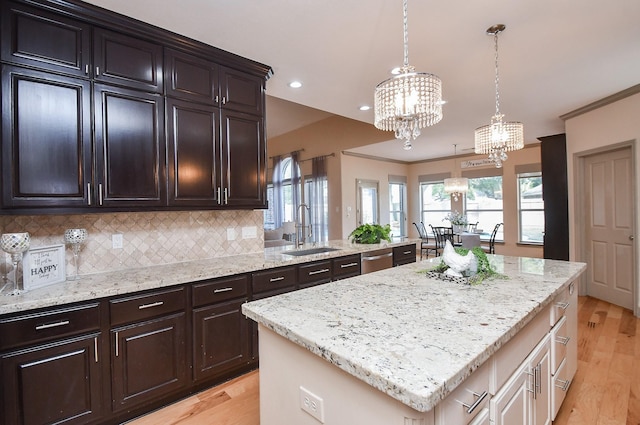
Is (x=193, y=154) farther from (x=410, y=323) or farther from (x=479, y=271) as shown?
(x=479, y=271)

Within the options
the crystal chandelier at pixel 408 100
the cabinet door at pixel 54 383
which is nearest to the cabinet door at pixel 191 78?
the crystal chandelier at pixel 408 100

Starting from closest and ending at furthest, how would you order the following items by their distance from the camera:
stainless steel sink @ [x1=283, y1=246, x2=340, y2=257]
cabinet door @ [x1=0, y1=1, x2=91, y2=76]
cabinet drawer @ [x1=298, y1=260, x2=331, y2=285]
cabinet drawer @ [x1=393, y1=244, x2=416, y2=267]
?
A: cabinet door @ [x1=0, y1=1, x2=91, y2=76] < cabinet drawer @ [x1=298, y1=260, x2=331, y2=285] < stainless steel sink @ [x1=283, y1=246, x2=340, y2=257] < cabinet drawer @ [x1=393, y1=244, x2=416, y2=267]

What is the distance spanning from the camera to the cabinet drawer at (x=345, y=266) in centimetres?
315

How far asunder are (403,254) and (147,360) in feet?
9.85

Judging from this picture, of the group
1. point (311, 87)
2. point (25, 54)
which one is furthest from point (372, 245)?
point (25, 54)

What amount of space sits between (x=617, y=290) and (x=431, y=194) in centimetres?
503

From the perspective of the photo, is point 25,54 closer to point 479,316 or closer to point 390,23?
point 390,23

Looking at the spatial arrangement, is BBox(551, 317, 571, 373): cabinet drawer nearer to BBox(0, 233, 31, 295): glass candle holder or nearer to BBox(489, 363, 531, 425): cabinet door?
BBox(489, 363, 531, 425): cabinet door

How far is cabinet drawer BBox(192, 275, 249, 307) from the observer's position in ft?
7.26

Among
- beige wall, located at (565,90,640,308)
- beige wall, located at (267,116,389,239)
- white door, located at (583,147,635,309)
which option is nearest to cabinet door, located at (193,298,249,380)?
beige wall, located at (267,116,389,239)

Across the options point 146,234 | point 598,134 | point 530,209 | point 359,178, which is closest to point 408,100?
point 146,234

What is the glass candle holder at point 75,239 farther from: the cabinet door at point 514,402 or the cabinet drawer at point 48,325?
the cabinet door at point 514,402

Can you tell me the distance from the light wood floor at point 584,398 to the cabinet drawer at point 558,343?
1.57 feet

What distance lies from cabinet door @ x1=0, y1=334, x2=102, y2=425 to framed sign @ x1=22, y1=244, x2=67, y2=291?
403 millimetres
